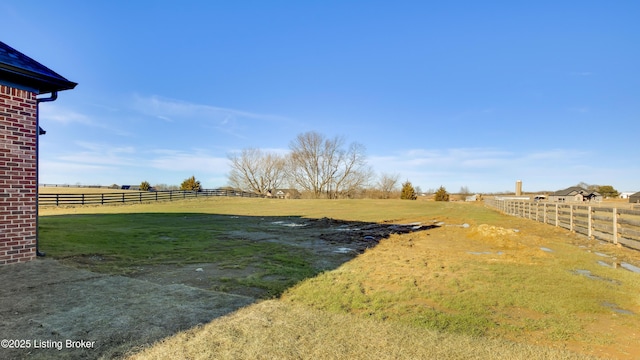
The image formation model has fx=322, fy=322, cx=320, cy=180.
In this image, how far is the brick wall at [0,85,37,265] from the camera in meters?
5.24

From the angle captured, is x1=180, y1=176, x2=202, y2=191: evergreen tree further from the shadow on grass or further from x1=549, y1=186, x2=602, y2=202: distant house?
x1=549, y1=186, x2=602, y2=202: distant house

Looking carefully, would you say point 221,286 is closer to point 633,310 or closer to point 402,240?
point 633,310

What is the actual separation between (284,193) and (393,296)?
53.4 meters

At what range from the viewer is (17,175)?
5.42 metres

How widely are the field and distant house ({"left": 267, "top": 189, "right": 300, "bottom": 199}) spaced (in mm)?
45985

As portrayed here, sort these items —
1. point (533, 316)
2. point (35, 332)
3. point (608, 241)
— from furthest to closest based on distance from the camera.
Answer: point (608, 241)
point (533, 316)
point (35, 332)

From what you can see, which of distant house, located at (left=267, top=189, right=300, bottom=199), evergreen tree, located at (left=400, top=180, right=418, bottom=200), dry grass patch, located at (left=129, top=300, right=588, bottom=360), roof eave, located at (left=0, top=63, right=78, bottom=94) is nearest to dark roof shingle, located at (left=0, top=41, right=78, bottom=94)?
roof eave, located at (left=0, top=63, right=78, bottom=94)

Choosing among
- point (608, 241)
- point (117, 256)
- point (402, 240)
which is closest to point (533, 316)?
point (402, 240)

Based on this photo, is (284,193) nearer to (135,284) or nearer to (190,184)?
(190,184)

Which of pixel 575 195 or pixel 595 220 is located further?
pixel 575 195

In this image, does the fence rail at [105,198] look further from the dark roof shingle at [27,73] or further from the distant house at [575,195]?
the distant house at [575,195]

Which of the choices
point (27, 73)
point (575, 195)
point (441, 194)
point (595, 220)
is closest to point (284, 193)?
point (441, 194)

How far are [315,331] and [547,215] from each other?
17.3 meters

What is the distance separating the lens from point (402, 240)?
9609mm
